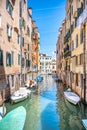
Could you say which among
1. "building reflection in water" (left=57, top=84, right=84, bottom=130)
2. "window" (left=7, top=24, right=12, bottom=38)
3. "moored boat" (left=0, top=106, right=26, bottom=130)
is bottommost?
"building reflection in water" (left=57, top=84, right=84, bottom=130)

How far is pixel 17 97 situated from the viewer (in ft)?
70.0

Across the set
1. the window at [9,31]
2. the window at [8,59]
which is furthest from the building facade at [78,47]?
the window at [8,59]

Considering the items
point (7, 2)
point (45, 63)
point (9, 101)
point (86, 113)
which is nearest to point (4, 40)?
point (7, 2)

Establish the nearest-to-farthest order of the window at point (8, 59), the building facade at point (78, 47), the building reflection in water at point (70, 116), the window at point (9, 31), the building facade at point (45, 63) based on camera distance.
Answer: the building reflection in water at point (70, 116) < the building facade at point (78, 47) < the window at point (8, 59) < the window at point (9, 31) < the building facade at point (45, 63)

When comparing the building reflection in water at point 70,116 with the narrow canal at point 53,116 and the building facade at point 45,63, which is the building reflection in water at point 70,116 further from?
the building facade at point 45,63

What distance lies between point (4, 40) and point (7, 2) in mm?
4360

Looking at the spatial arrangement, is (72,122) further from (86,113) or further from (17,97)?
(17,97)

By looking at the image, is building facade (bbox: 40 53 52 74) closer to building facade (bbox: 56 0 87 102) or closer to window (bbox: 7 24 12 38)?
building facade (bbox: 56 0 87 102)

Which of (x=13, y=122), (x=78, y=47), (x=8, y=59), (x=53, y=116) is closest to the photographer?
(x=13, y=122)

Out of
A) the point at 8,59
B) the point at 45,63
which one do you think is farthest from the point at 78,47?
the point at 45,63

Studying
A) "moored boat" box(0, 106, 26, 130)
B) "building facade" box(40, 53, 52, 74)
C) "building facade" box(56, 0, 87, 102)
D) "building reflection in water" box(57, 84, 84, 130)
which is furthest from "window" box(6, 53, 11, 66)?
"building facade" box(40, 53, 52, 74)

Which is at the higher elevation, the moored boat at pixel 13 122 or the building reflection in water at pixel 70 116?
the moored boat at pixel 13 122

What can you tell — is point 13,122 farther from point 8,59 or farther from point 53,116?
point 8,59

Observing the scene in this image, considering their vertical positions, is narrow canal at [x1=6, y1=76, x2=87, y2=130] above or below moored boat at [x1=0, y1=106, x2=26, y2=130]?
below
